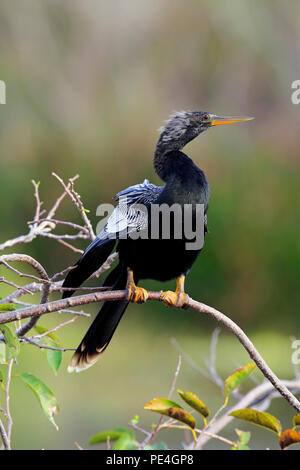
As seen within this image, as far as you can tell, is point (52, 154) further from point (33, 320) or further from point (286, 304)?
point (33, 320)

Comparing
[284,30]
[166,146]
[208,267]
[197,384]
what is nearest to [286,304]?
[208,267]

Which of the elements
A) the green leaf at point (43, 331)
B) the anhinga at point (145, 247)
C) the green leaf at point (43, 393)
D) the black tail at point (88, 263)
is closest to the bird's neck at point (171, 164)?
the anhinga at point (145, 247)

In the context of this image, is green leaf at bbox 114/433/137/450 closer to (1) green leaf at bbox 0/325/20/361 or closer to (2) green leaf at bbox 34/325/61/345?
(2) green leaf at bbox 34/325/61/345

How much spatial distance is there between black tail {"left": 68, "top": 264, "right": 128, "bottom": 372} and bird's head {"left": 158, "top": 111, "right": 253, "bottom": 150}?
379 mm

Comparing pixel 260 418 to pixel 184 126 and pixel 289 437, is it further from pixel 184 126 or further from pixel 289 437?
pixel 184 126

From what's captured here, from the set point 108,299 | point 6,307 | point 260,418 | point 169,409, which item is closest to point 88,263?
point 108,299

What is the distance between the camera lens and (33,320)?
161cm

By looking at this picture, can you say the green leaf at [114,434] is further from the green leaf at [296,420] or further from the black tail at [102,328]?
the green leaf at [296,420]

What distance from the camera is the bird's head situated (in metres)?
1.93

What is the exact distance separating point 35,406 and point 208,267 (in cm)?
187

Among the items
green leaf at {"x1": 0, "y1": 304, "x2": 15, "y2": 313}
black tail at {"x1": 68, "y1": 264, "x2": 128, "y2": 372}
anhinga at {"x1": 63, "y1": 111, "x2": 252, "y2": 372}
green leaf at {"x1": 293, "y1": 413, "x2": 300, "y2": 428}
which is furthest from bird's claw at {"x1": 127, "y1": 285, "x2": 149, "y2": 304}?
green leaf at {"x1": 293, "y1": 413, "x2": 300, "y2": 428}
